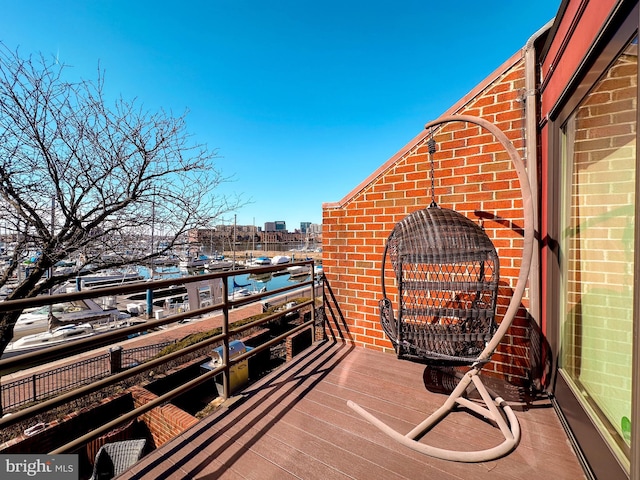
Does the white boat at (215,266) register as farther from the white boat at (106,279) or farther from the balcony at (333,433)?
the balcony at (333,433)

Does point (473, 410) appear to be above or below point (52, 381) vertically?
above

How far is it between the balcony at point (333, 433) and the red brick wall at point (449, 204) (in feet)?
1.72

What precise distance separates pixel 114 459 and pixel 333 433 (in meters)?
2.92

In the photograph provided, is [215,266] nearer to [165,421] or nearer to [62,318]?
[62,318]

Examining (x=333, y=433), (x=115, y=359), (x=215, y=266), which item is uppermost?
(x=333, y=433)

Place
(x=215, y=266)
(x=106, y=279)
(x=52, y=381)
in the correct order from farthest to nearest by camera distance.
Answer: (x=215, y=266) → (x=106, y=279) → (x=52, y=381)

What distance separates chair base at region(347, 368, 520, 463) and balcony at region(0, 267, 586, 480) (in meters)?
0.03

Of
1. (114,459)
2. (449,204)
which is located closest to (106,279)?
(114,459)

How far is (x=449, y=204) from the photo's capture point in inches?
90.1

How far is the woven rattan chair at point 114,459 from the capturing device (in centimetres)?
281

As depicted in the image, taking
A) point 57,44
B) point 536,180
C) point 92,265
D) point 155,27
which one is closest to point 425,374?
point 536,180

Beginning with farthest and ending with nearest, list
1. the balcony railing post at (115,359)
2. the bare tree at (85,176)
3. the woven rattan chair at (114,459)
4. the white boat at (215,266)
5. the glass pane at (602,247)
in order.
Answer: the white boat at (215,266)
the balcony railing post at (115,359)
the bare tree at (85,176)
the woven rattan chair at (114,459)
the glass pane at (602,247)

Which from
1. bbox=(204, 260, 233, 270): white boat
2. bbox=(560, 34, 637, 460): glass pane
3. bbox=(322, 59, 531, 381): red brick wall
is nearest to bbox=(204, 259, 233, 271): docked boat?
bbox=(204, 260, 233, 270): white boat

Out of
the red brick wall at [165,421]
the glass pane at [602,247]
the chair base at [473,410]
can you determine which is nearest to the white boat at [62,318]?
the red brick wall at [165,421]
